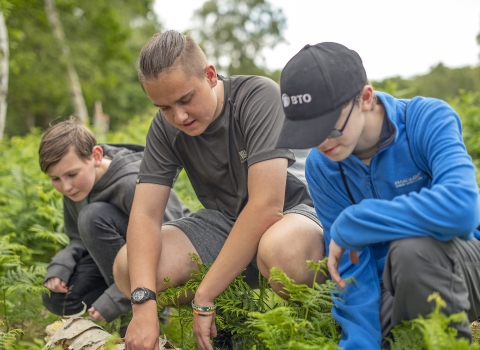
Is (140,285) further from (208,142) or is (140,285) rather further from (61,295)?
(61,295)

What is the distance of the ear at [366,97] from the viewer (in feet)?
7.16

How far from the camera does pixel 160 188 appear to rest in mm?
3150

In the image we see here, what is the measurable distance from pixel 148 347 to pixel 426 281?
1450mm

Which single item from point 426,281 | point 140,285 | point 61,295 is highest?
point 426,281

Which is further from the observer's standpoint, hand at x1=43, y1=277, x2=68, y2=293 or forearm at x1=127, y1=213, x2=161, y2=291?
hand at x1=43, y1=277, x2=68, y2=293

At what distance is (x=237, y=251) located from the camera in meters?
2.71

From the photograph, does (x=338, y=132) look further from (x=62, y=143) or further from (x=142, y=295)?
(x=62, y=143)

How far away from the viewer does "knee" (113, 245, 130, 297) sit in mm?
3184

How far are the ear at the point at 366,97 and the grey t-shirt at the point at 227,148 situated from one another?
0.75 m

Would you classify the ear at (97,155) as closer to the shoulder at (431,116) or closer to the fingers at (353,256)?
the fingers at (353,256)

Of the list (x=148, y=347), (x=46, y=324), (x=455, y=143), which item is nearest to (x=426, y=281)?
(x=455, y=143)

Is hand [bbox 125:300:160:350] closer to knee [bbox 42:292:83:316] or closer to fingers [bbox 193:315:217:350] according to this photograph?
fingers [bbox 193:315:217:350]

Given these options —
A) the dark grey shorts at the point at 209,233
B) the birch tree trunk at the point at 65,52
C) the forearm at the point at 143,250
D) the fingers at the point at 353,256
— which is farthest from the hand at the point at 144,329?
the birch tree trunk at the point at 65,52

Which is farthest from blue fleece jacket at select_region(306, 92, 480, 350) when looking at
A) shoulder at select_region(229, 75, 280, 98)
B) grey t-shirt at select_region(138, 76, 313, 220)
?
shoulder at select_region(229, 75, 280, 98)
